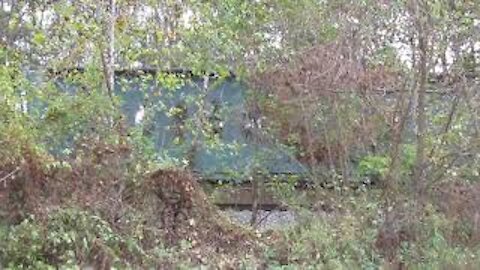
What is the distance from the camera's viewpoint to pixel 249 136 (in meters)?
10.2

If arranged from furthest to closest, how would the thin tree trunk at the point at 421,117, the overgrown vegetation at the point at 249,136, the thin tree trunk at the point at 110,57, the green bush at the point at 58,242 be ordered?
the thin tree trunk at the point at 110,57 < the thin tree trunk at the point at 421,117 < the overgrown vegetation at the point at 249,136 < the green bush at the point at 58,242

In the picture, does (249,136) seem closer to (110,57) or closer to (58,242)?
(110,57)

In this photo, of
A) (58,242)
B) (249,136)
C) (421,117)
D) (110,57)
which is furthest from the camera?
(249,136)

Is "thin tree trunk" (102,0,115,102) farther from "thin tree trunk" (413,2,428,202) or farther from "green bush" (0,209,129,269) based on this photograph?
"thin tree trunk" (413,2,428,202)

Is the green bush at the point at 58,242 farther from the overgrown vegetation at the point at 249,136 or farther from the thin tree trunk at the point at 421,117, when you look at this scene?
the thin tree trunk at the point at 421,117

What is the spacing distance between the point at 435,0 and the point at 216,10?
3.12m

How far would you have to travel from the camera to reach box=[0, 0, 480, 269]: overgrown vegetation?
26.5 ft

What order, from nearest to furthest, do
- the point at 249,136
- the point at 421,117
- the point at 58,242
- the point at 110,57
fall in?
1. the point at 58,242
2. the point at 421,117
3. the point at 110,57
4. the point at 249,136

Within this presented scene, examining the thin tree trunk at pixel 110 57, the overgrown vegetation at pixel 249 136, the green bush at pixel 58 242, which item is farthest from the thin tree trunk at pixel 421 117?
the thin tree trunk at pixel 110 57

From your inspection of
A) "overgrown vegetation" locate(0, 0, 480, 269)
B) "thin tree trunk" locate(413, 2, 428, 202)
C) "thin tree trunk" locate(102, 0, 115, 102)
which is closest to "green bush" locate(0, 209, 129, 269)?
"overgrown vegetation" locate(0, 0, 480, 269)

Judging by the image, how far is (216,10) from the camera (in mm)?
10500

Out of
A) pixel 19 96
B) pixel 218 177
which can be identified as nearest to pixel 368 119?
pixel 218 177

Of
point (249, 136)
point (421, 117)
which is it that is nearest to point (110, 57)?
point (249, 136)

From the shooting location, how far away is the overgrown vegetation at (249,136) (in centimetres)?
807
